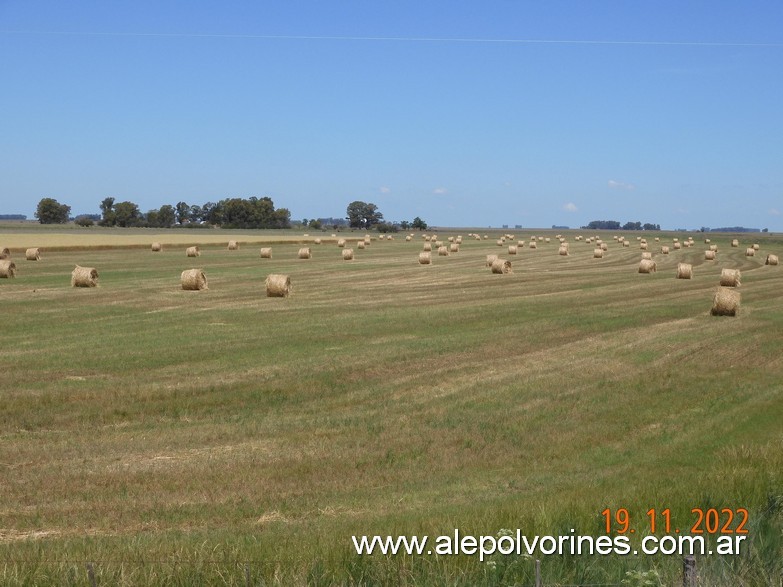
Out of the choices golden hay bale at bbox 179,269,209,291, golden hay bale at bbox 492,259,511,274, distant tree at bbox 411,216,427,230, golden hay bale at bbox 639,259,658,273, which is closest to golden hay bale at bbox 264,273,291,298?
golden hay bale at bbox 179,269,209,291

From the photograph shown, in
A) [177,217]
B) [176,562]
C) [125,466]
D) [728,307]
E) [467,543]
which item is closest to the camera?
[176,562]

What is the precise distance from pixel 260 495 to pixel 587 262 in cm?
5036

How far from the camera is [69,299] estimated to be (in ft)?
104

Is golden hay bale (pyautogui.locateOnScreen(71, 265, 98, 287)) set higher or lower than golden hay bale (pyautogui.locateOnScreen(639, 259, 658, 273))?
lower

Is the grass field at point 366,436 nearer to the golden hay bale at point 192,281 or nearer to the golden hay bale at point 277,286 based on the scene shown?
the golden hay bale at point 277,286

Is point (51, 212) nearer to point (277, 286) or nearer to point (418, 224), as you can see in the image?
point (418, 224)

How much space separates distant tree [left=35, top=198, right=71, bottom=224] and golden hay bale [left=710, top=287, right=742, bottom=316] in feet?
538

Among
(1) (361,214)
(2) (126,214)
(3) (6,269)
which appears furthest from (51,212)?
(3) (6,269)

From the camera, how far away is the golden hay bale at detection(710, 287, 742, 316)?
27844 millimetres

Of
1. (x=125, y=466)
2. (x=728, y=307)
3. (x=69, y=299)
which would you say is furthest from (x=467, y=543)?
(x=69, y=299)

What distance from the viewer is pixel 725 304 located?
27.8 meters

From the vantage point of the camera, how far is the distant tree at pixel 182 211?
187 m

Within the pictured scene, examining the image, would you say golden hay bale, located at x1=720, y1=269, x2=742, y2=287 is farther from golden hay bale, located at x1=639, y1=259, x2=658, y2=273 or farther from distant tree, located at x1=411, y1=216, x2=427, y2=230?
distant tree, located at x1=411, y1=216, x2=427, y2=230

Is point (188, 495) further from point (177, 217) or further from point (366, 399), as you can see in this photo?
point (177, 217)
